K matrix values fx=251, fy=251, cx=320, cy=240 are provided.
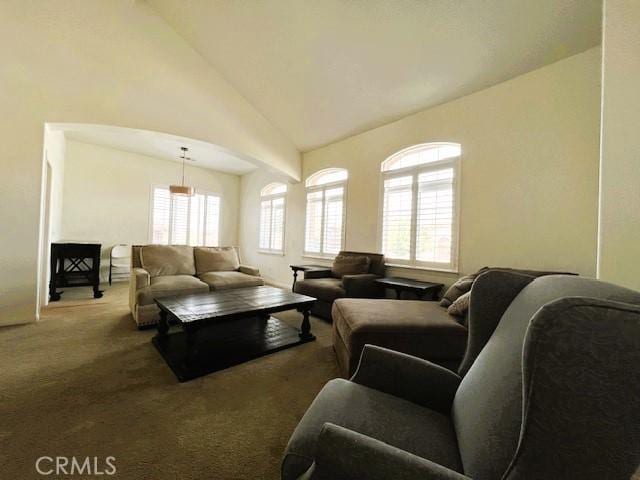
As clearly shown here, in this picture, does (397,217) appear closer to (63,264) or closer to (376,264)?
(376,264)

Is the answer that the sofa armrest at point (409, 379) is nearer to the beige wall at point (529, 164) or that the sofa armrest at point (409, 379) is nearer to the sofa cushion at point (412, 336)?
the sofa cushion at point (412, 336)

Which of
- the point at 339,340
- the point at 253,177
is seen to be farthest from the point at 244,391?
the point at 253,177

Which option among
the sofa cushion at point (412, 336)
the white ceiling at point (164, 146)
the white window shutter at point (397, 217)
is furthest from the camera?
the white ceiling at point (164, 146)

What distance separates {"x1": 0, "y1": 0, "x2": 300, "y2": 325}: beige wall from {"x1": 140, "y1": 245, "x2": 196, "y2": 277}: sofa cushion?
1092 mm

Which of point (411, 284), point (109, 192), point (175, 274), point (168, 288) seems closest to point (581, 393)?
point (411, 284)

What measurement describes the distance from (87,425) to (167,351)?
0.87 metres

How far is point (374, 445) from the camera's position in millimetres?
665

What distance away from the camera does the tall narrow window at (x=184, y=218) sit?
6133mm

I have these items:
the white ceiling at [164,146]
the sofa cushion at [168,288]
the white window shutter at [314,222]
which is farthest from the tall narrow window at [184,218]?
the sofa cushion at [168,288]

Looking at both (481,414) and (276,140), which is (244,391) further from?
(276,140)

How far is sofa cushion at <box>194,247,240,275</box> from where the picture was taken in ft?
13.0

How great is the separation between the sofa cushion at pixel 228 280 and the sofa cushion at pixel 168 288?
17cm

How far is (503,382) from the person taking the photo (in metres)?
0.74

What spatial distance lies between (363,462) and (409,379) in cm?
56
